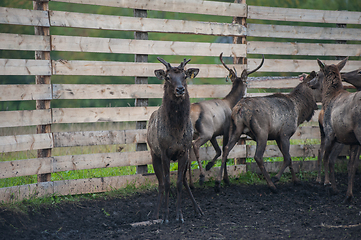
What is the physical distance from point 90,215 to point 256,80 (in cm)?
453

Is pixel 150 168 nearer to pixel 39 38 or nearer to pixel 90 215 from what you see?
pixel 90 215

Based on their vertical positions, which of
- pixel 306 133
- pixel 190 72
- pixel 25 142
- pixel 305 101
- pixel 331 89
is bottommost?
pixel 306 133

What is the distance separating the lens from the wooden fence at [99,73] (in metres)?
5.71

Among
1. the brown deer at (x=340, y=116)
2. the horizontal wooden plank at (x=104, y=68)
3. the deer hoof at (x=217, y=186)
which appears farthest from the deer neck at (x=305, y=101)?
the deer hoof at (x=217, y=186)

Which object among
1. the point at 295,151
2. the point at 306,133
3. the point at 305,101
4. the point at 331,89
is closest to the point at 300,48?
the point at 305,101

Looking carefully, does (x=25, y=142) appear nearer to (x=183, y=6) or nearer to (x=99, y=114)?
(x=99, y=114)

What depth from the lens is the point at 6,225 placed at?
15.4 ft

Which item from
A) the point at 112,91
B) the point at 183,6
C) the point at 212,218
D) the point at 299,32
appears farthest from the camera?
the point at 299,32

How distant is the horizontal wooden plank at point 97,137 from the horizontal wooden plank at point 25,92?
2.36ft

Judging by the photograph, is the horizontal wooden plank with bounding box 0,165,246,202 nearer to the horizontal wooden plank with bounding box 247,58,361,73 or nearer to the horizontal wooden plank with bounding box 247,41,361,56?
the horizontal wooden plank with bounding box 247,58,361,73

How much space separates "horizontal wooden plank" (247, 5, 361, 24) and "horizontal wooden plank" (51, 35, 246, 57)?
0.84 m

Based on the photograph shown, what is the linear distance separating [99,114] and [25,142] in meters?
1.34

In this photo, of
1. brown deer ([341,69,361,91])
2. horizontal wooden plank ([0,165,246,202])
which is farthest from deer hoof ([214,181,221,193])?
brown deer ([341,69,361,91])

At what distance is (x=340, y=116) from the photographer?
18.7 feet
